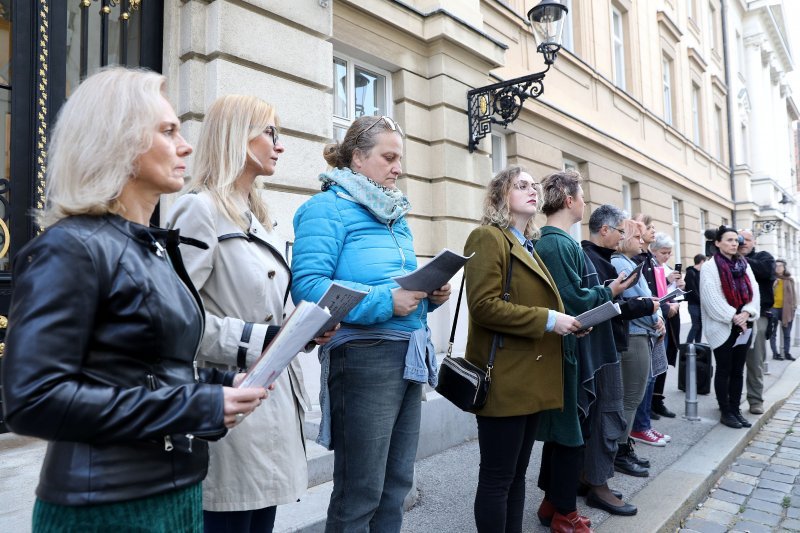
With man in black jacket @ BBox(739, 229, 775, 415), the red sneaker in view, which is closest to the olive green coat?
the red sneaker

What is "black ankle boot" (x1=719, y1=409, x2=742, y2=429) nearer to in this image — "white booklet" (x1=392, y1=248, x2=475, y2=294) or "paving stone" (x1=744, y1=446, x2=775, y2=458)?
"paving stone" (x1=744, y1=446, x2=775, y2=458)

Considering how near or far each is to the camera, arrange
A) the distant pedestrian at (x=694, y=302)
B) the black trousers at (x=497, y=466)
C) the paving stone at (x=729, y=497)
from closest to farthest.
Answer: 1. the black trousers at (x=497, y=466)
2. the paving stone at (x=729, y=497)
3. the distant pedestrian at (x=694, y=302)

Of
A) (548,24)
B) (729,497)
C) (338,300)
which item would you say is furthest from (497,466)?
(548,24)

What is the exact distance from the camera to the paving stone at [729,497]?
4.05 meters

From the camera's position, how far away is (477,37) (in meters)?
7.13

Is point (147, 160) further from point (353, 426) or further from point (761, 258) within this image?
point (761, 258)

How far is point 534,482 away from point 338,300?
292 centimetres

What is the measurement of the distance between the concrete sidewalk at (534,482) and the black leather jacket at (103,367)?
5.09ft

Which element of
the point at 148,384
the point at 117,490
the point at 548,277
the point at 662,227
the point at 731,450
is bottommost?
the point at 731,450

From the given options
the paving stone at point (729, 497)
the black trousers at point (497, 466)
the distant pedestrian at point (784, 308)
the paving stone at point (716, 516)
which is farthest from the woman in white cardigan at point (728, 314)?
the distant pedestrian at point (784, 308)

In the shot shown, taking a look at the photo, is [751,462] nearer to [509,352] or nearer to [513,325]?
[509,352]

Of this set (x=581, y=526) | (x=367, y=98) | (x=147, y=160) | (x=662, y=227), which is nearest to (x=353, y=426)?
(x=147, y=160)

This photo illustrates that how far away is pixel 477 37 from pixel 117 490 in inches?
273

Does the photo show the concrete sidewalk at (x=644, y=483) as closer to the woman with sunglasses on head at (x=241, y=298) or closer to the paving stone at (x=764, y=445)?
the paving stone at (x=764, y=445)
